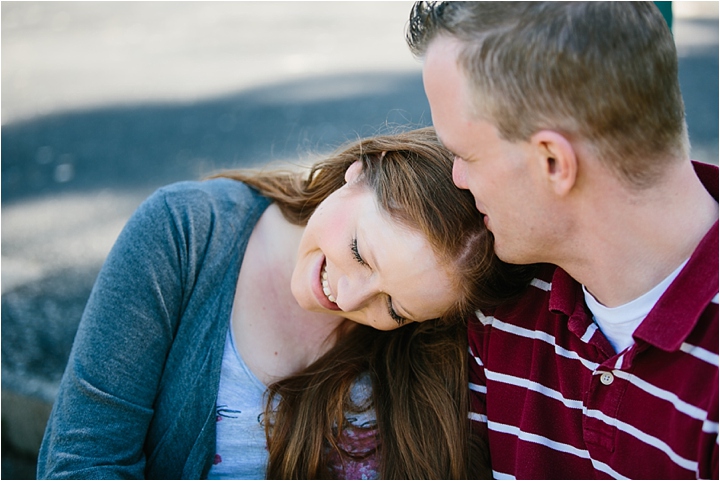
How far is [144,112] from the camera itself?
19.3ft

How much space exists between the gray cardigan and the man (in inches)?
31.6

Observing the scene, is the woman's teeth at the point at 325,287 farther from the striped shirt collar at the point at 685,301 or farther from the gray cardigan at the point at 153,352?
the striped shirt collar at the point at 685,301

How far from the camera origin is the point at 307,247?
2098mm

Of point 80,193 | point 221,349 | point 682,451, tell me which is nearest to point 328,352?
point 221,349

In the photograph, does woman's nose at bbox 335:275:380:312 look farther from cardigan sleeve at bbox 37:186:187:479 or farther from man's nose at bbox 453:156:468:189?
cardigan sleeve at bbox 37:186:187:479

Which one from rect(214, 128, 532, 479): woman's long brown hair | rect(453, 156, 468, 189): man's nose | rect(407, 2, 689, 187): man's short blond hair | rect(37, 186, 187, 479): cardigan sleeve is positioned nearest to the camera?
rect(407, 2, 689, 187): man's short blond hair

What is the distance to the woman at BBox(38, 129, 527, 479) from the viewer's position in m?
1.96

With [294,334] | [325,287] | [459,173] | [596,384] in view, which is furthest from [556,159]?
[294,334]

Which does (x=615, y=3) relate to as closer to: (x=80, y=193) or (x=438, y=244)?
(x=438, y=244)

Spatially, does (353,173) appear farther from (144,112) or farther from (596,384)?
(144,112)

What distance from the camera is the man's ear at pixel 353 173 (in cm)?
214

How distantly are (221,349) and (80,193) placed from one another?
2.79 m

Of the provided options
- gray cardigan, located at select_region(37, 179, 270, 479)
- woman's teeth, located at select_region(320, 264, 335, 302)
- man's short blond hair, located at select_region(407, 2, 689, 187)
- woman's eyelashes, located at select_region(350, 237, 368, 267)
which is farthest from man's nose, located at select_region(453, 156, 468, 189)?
gray cardigan, located at select_region(37, 179, 270, 479)

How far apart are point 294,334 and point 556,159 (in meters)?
1.01
